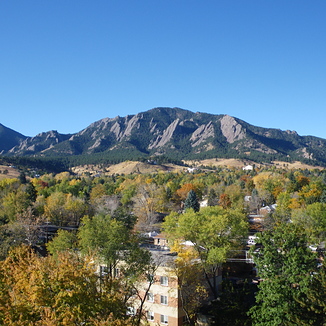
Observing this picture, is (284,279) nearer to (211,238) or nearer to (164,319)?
(211,238)

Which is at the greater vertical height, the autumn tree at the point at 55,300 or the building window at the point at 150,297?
the autumn tree at the point at 55,300

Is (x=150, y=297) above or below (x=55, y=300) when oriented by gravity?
below

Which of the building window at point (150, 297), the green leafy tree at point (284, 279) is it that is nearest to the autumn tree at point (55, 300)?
the green leafy tree at point (284, 279)

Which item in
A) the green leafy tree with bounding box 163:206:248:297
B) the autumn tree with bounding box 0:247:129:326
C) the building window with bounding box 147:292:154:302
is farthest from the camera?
the green leafy tree with bounding box 163:206:248:297

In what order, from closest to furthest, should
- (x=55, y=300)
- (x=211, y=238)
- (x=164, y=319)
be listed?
1. (x=55, y=300)
2. (x=164, y=319)
3. (x=211, y=238)

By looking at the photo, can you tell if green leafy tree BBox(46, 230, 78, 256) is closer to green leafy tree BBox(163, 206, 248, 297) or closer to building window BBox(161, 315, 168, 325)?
green leafy tree BBox(163, 206, 248, 297)

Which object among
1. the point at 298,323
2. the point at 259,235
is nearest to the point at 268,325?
the point at 298,323

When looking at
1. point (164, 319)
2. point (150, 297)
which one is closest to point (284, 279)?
point (164, 319)

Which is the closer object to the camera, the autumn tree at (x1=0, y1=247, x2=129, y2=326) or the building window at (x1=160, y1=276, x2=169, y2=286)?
the autumn tree at (x1=0, y1=247, x2=129, y2=326)

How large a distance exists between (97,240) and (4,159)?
157704mm

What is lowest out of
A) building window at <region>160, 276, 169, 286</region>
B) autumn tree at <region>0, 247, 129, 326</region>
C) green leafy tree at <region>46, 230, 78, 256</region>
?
building window at <region>160, 276, 169, 286</region>

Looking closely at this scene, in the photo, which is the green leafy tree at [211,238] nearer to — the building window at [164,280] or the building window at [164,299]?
the building window at [164,280]

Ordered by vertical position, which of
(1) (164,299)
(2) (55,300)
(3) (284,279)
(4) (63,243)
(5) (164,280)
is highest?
(2) (55,300)

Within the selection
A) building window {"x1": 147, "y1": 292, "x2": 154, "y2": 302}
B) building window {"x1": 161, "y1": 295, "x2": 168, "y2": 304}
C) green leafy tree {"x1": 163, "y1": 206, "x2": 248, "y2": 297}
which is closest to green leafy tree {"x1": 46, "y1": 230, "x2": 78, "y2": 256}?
building window {"x1": 147, "y1": 292, "x2": 154, "y2": 302}
